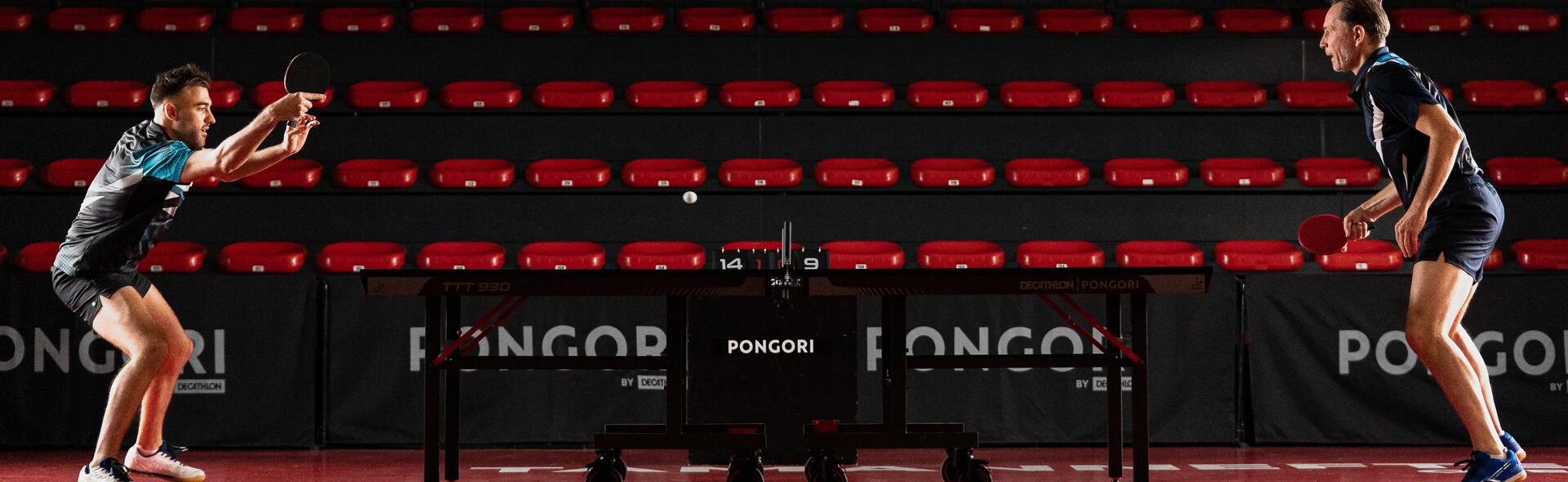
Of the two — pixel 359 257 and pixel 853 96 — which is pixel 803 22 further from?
pixel 359 257

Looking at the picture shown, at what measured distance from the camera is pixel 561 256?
368 inches

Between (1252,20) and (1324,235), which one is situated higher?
(1252,20)

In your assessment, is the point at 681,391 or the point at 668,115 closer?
the point at 681,391

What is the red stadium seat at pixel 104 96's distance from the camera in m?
10.1

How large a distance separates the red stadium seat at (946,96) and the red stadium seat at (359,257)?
13.9ft

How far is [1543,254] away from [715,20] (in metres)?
6.67

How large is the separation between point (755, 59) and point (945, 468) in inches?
251

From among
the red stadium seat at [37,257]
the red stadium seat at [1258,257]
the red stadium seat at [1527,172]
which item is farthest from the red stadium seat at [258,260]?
the red stadium seat at [1527,172]

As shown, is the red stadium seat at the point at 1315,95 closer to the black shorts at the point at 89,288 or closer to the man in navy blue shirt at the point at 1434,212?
the man in navy blue shirt at the point at 1434,212

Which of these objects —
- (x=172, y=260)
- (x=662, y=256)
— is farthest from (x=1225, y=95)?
(x=172, y=260)

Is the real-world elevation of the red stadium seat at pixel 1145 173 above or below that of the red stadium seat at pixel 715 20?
below

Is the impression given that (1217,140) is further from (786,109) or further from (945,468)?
(945,468)

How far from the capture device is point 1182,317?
7543 mm

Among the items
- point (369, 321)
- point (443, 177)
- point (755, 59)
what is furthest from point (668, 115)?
point (369, 321)
